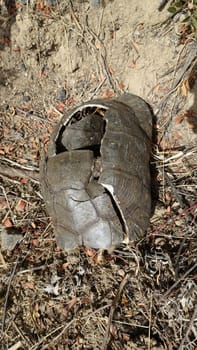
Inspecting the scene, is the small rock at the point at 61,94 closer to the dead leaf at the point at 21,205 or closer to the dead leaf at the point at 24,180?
the dead leaf at the point at 24,180

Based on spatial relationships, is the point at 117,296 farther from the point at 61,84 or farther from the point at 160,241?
the point at 61,84

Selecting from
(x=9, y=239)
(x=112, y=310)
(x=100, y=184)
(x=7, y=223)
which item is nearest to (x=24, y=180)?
(x=7, y=223)

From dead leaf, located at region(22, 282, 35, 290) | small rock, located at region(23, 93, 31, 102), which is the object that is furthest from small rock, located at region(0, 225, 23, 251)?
small rock, located at region(23, 93, 31, 102)

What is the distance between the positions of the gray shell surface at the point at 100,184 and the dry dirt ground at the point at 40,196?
295mm

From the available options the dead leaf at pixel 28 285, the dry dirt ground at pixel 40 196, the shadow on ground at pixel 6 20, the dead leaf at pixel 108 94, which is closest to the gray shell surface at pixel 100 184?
the dry dirt ground at pixel 40 196

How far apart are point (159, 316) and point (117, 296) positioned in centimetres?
36

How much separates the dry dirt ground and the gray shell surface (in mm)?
295

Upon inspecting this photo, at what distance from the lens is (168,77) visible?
3.60 m

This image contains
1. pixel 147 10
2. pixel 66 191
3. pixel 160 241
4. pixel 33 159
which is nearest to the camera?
pixel 66 191

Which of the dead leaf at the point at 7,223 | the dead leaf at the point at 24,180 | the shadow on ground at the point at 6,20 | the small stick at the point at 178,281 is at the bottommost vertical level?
the small stick at the point at 178,281

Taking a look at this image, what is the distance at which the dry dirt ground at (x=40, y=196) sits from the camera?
294cm

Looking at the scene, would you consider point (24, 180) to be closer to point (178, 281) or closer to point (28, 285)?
point (28, 285)

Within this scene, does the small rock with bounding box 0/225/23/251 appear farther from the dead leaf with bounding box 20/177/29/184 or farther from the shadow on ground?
the shadow on ground

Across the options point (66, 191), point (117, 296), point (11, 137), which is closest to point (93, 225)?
point (66, 191)
